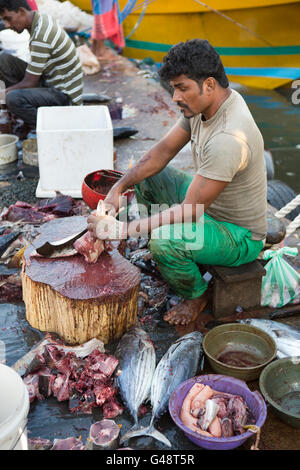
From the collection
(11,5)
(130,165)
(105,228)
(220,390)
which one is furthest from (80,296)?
(11,5)

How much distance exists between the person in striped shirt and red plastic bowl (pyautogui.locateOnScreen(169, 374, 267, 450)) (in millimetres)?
4678

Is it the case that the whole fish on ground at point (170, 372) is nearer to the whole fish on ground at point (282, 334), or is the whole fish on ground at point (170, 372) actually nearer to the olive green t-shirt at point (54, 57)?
the whole fish on ground at point (282, 334)

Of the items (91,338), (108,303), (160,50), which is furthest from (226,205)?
(160,50)

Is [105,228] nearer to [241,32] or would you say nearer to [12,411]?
[12,411]

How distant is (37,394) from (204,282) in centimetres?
148

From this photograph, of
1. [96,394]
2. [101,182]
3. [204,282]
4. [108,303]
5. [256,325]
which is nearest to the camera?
[96,394]

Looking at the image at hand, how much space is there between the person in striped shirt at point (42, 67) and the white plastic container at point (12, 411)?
477cm

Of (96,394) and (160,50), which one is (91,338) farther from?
(160,50)

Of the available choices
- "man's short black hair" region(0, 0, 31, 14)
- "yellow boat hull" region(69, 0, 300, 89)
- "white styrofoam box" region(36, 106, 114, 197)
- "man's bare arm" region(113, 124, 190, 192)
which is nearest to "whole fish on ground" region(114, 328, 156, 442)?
"man's bare arm" region(113, 124, 190, 192)

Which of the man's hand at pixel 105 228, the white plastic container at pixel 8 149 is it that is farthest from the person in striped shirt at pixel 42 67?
the man's hand at pixel 105 228

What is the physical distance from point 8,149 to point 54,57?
1314 mm

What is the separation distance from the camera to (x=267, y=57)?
13.6m

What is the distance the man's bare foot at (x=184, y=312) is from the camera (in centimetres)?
377

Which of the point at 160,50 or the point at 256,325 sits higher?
the point at 256,325
